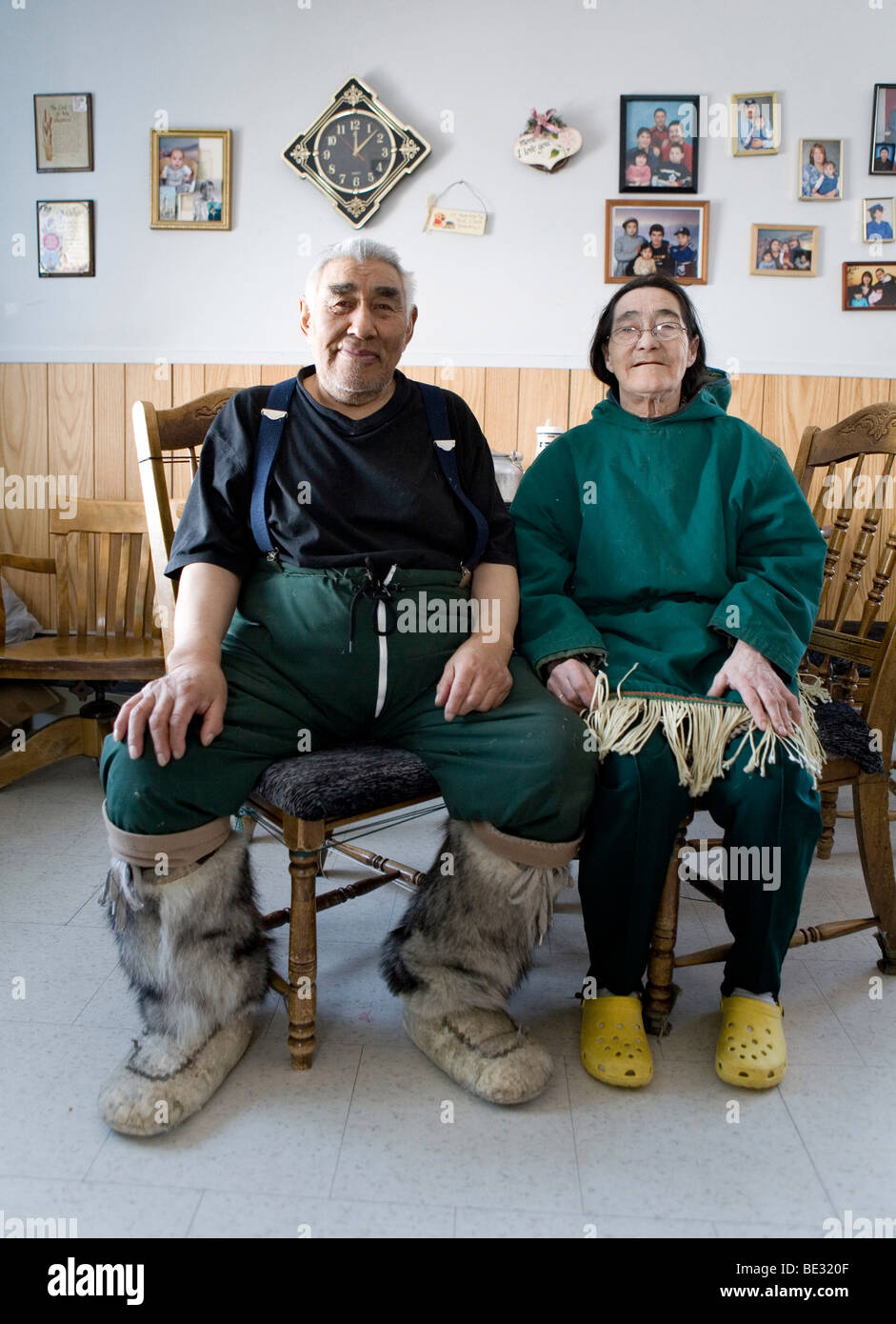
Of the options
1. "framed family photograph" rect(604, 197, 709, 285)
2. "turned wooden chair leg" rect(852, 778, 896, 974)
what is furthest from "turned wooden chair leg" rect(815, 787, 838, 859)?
"framed family photograph" rect(604, 197, 709, 285)

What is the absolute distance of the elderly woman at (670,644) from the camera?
4.89 feet

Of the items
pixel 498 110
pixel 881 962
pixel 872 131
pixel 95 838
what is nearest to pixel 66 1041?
pixel 95 838

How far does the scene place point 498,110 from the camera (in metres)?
3.08

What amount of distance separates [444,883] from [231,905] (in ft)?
1.06

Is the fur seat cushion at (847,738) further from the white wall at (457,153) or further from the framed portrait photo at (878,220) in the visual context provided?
the framed portrait photo at (878,220)

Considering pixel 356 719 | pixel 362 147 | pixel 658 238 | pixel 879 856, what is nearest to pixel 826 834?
pixel 879 856

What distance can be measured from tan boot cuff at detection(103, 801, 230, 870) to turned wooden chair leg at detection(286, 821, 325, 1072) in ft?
0.43

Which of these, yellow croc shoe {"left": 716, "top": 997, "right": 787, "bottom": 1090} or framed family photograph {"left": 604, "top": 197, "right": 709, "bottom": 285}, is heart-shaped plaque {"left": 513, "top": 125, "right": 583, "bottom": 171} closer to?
framed family photograph {"left": 604, "top": 197, "right": 709, "bottom": 285}

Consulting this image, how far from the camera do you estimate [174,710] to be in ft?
4.55

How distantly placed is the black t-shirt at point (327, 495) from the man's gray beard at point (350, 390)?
28mm

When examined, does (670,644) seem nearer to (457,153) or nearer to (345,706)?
(345,706)

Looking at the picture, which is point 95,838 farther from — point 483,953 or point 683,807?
point 683,807

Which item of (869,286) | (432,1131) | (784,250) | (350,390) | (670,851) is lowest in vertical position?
(432,1131)

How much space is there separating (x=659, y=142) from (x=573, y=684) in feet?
7.34
